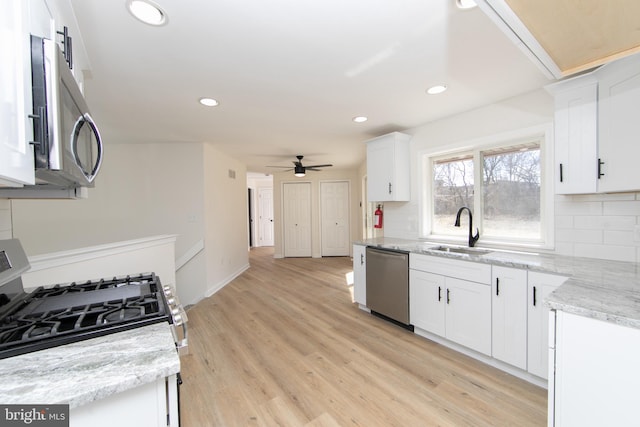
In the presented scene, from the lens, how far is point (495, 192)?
8.55 feet

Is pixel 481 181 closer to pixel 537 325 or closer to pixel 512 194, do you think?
pixel 512 194

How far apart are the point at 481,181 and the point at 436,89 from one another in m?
1.13

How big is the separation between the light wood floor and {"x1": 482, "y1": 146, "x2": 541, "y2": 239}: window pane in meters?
1.28

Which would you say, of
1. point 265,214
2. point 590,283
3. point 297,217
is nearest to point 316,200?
point 297,217

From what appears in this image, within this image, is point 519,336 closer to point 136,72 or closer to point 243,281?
point 136,72

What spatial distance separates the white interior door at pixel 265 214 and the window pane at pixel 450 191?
6.55 meters

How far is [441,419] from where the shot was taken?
1571mm

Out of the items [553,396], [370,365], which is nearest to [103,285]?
[370,365]

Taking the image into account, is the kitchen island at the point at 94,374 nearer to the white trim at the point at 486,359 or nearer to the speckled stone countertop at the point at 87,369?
the speckled stone countertop at the point at 87,369

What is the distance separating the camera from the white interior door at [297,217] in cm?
679

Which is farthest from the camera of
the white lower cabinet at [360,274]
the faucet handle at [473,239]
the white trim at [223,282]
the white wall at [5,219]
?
the white trim at [223,282]

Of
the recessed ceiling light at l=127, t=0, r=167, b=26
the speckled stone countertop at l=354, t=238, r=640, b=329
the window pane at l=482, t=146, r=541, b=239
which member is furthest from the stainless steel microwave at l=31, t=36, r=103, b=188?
the window pane at l=482, t=146, r=541, b=239

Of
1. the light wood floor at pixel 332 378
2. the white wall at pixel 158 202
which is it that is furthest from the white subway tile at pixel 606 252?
the white wall at pixel 158 202

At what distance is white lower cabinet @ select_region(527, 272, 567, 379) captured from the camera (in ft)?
5.76
